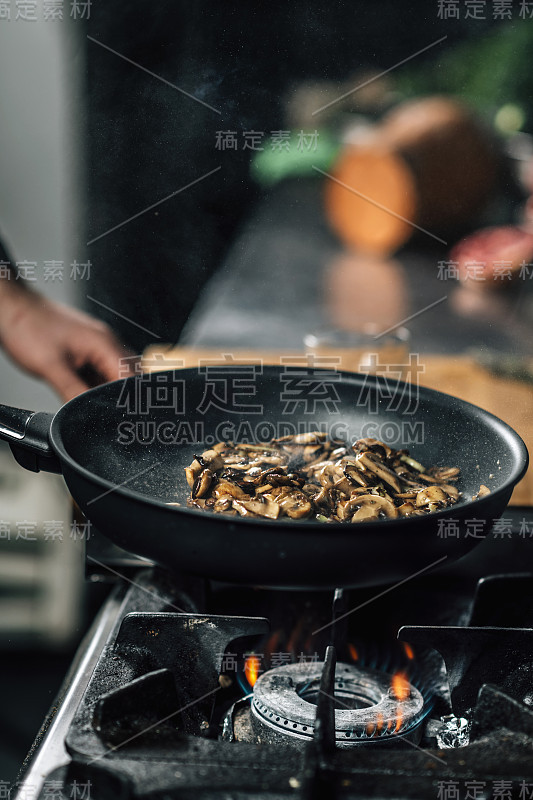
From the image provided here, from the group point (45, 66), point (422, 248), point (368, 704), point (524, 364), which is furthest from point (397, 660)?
point (422, 248)

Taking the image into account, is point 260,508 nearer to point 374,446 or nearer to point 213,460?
point 213,460

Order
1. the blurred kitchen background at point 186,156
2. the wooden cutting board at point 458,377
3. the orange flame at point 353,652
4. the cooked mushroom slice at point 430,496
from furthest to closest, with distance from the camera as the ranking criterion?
1. the wooden cutting board at point 458,377
2. the blurred kitchen background at point 186,156
3. the orange flame at point 353,652
4. the cooked mushroom slice at point 430,496

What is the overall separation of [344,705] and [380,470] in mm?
346

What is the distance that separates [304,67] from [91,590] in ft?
3.69

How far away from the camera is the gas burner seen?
0.96 metres

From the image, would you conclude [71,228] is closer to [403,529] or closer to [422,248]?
[403,529]

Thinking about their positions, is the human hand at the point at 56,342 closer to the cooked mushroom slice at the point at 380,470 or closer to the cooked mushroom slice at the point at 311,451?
the cooked mushroom slice at the point at 311,451

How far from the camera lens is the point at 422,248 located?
286cm

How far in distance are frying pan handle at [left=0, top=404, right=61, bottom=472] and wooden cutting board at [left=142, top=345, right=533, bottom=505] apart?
63 cm

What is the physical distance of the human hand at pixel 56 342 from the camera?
1662 mm

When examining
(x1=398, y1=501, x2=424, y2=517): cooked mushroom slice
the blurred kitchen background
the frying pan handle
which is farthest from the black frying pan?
the blurred kitchen background

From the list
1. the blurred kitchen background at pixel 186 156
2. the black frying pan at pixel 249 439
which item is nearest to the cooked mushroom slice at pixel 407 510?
the black frying pan at pixel 249 439

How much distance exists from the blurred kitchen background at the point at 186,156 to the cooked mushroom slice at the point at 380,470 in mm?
643

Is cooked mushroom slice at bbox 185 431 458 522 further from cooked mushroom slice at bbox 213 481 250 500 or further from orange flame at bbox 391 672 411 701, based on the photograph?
orange flame at bbox 391 672 411 701
